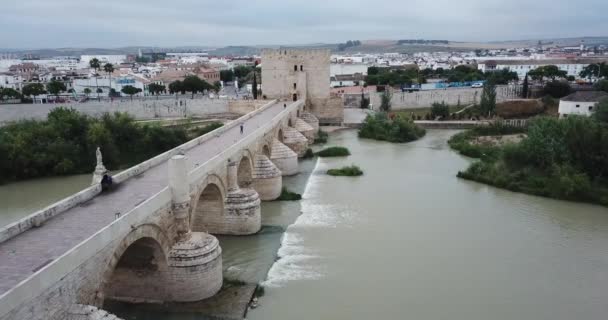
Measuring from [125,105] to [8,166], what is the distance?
9.64m

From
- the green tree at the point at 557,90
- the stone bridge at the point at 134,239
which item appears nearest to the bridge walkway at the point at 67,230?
the stone bridge at the point at 134,239

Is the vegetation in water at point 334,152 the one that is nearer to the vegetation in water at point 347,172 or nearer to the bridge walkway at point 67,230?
the vegetation in water at point 347,172

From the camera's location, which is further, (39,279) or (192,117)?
(192,117)

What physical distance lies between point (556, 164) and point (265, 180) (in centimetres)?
869

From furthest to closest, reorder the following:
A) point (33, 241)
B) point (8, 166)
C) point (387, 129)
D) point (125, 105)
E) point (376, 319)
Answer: point (125, 105) → point (387, 129) → point (8, 166) → point (376, 319) → point (33, 241)

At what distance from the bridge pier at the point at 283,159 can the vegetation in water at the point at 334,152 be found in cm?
340

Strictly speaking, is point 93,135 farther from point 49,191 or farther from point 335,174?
point 335,174

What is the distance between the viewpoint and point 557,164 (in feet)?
49.4

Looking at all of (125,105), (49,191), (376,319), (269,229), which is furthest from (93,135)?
(376,319)

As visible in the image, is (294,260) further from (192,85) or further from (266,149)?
(192,85)

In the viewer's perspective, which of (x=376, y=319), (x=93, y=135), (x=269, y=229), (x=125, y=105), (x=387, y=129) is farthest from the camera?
(x=125, y=105)

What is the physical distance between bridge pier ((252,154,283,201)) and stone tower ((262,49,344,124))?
44.1 ft

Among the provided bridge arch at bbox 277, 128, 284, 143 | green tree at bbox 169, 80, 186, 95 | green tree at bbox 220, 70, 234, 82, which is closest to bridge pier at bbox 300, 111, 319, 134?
bridge arch at bbox 277, 128, 284, 143

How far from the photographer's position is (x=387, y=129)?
24391 mm
